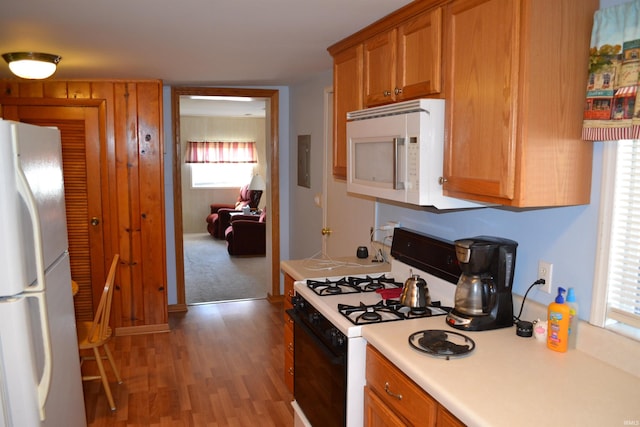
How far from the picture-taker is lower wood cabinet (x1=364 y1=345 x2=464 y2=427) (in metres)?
1.68

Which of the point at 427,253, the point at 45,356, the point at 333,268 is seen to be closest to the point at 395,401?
the point at 427,253

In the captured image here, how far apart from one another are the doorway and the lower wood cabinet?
3.48 m

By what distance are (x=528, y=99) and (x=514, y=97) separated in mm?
45

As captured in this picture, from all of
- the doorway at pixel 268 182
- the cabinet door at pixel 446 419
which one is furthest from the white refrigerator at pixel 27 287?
the doorway at pixel 268 182

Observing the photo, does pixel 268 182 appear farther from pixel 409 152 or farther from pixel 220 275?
pixel 409 152

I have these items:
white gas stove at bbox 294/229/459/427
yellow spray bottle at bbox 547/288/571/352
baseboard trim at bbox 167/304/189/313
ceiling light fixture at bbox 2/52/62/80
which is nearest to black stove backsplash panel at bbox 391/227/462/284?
white gas stove at bbox 294/229/459/427

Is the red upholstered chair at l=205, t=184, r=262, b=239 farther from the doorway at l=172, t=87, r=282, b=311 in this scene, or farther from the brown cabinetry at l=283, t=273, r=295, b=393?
the brown cabinetry at l=283, t=273, r=295, b=393

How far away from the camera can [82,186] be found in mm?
4492

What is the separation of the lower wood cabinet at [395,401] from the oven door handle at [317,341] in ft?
0.50

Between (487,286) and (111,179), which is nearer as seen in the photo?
(487,286)

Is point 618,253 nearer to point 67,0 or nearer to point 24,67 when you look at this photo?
point 67,0

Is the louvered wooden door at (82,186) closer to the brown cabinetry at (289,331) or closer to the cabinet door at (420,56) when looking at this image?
the brown cabinetry at (289,331)

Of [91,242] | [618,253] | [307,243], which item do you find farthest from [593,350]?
[91,242]

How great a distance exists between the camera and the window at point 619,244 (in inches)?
68.4
